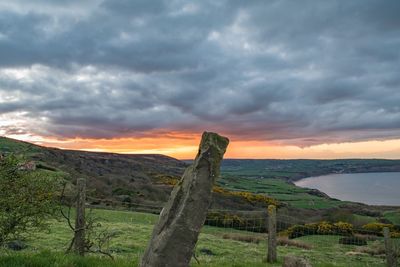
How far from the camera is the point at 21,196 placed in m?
12.0

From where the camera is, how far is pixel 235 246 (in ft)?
82.7

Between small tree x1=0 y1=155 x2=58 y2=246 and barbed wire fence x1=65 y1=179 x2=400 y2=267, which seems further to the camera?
barbed wire fence x1=65 y1=179 x2=400 y2=267

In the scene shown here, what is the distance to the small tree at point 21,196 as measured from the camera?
11.9 metres

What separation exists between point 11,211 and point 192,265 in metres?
5.99

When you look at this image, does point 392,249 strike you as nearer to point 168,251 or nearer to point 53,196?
point 168,251

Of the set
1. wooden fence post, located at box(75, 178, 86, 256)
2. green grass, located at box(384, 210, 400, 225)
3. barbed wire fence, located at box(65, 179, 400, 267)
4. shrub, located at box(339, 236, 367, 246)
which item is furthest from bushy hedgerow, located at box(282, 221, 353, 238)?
wooden fence post, located at box(75, 178, 86, 256)

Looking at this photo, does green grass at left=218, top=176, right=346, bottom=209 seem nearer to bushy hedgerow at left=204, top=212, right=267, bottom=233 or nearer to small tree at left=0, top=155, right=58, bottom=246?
bushy hedgerow at left=204, top=212, right=267, bottom=233

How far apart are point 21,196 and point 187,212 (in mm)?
5164

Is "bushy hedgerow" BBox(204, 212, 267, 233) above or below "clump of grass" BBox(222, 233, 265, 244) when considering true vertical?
below

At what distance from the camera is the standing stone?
10.1 meters

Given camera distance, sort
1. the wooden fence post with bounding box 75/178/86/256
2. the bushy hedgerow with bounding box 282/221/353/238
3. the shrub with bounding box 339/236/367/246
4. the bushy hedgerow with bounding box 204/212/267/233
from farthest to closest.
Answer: the bushy hedgerow with bounding box 204/212/267/233, the bushy hedgerow with bounding box 282/221/353/238, the shrub with bounding box 339/236/367/246, the wooden fence post with bounding box 75/178/86/256

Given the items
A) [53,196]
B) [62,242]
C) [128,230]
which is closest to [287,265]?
[53,196]

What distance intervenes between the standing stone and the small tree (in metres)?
4.09

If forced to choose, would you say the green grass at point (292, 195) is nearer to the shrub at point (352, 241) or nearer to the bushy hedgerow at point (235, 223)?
the bushy hedgerow at point (235, 223)
